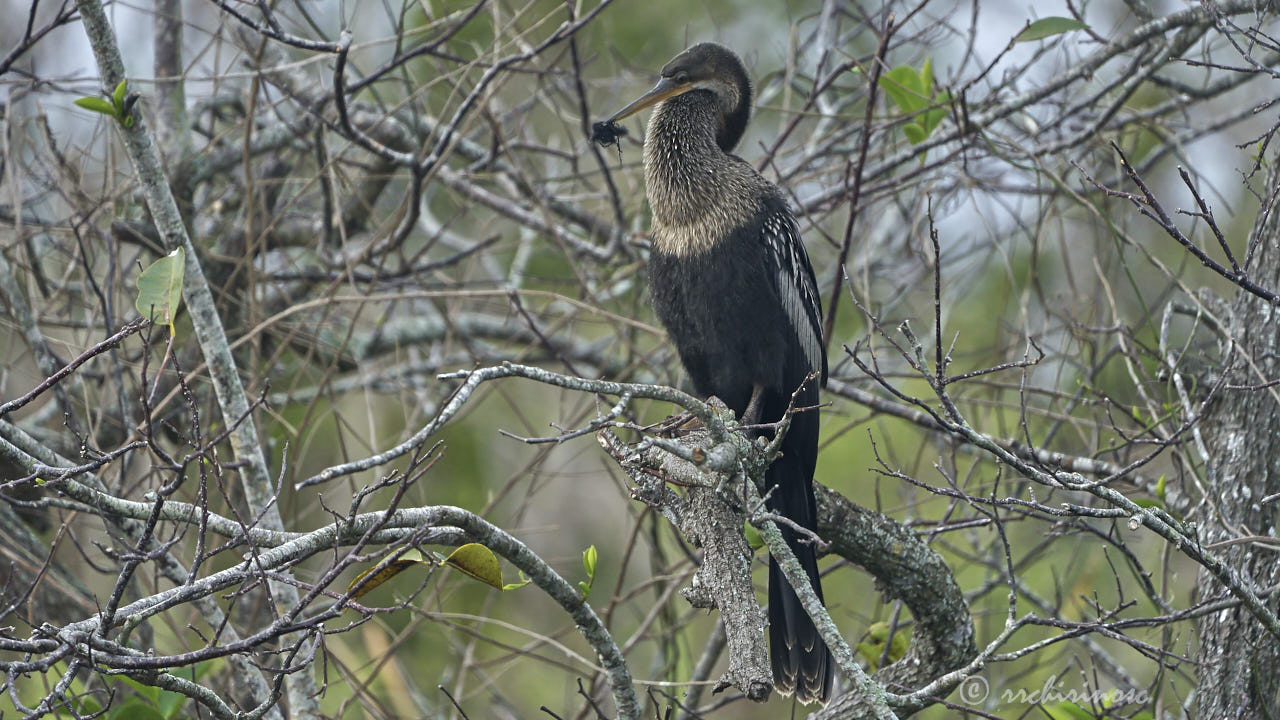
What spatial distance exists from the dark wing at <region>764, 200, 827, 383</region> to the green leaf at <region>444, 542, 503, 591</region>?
1554 mm

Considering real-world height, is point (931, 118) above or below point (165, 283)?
above

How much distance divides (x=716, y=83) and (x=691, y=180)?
430mm

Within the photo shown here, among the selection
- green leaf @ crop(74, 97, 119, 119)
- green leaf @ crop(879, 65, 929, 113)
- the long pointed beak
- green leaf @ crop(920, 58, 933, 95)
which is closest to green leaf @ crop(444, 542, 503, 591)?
green leaf @ crop(74, 97, 119, 119)

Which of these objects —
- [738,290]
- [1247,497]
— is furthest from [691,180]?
[1247,497]

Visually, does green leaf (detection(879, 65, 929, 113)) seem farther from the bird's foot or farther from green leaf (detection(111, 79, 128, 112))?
green leaf (detection(111, 79, 128, 112))

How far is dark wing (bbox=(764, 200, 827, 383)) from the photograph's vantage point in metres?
3.18

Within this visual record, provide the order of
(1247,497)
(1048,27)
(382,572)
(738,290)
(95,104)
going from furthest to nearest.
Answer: (738,290) → (1048,27) → (1247,497) → (95,104) → (382,572)

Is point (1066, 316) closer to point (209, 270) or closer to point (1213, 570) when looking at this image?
point (1213, 570)

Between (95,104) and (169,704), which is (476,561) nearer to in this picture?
(169,704)

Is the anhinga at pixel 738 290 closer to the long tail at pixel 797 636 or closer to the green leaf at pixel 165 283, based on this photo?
the long tail at pixel 797 636

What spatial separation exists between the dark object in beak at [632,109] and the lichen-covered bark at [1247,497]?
1.75 meters

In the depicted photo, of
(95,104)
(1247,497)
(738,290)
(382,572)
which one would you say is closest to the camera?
(382,572)

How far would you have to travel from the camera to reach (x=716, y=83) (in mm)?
3443

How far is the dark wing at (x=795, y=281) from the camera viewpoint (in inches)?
125
